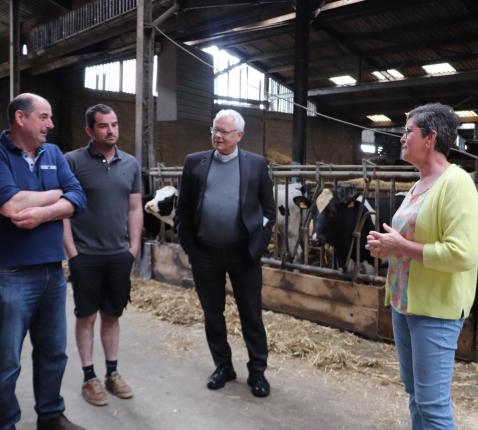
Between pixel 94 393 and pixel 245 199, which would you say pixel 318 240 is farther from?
pixel 94 393

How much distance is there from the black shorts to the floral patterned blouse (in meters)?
1.57

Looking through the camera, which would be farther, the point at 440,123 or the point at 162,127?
the point at 162,127

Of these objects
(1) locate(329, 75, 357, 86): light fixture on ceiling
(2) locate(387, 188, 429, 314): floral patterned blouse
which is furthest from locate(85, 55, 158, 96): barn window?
(2) locate(387, 188, 429, 314): floral patterned blouse

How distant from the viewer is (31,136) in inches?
87.3

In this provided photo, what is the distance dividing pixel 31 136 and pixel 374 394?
7.93ft

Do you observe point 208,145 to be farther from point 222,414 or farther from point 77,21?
point 222,414

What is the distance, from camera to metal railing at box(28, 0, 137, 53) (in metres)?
9.14

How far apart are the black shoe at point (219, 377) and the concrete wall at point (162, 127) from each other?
6.83 m

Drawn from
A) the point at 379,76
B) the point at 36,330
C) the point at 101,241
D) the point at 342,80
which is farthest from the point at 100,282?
the point at 342,80

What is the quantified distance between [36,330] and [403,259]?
1667 millimetres

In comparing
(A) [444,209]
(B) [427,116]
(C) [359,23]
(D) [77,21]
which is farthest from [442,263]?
(C) [359,23]

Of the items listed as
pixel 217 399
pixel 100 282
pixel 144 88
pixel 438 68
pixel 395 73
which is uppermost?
pixel 395 73

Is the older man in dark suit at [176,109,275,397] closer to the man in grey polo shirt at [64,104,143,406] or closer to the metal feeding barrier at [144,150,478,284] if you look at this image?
the man in grey polo shirt at [64,104,143,406]

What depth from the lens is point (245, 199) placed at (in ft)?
9.61
